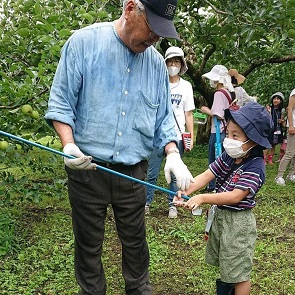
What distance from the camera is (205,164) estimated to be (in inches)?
313

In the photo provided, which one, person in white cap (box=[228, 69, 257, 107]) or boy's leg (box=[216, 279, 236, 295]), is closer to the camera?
boy's leg (box=[216, 279, 236, 295])

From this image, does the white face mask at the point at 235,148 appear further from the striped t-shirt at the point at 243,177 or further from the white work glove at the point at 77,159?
the white work glove at the point at 77,159

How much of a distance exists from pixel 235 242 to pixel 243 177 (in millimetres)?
342

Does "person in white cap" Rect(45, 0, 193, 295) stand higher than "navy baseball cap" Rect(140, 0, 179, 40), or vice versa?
"navy baseball cap" Rect(140, 0, 179, 40)

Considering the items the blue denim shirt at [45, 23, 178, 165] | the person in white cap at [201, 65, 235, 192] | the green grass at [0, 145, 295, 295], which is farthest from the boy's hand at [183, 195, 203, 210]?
the person in white cap at [201, 65, 235, 192]

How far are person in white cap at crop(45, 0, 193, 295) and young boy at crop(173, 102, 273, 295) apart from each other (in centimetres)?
26

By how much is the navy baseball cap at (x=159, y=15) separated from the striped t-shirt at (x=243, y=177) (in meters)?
0.80

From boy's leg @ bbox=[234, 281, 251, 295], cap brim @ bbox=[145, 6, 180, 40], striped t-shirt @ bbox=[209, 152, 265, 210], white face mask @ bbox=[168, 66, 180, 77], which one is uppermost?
cap brim @ bbox=[145, 6, 180, 40]

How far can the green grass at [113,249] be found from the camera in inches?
125

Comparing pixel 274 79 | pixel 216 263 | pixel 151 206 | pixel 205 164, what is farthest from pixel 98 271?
pixel 274 79

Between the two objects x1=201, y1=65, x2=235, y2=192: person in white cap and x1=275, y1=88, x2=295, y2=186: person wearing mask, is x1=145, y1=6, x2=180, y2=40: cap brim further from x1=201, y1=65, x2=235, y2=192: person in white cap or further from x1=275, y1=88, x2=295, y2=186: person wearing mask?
x1=275, y1=88, x2=295, y2=186: person wearing mask

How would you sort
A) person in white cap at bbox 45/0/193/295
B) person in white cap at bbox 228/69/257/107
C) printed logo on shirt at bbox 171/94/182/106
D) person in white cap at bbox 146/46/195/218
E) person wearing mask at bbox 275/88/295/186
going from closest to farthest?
person in white cap at bbox 45/0/193/295 → person in white cap at bbox 146/46/195/218 → printed logo on shirt at bbox 171/94/182/106 → person in white cap at bbox 228/69/257/107 → person wearing mask at bbox 275/88/295/186

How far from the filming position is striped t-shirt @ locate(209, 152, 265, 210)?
2.41 m

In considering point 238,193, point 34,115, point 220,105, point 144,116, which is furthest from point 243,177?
point 220,105
